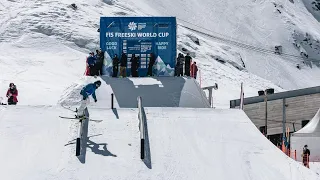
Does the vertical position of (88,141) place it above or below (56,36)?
below

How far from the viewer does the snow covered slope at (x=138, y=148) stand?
14.5 m

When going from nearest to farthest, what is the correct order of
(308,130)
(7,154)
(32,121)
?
(7,154) → (32,121) → (308,130)

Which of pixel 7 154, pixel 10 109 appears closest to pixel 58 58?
pixel 10 109

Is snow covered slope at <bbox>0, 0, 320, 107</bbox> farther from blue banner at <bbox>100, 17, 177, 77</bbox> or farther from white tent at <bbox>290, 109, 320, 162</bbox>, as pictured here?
white tent at <bbox>290, 109, 320, 162</bbox>

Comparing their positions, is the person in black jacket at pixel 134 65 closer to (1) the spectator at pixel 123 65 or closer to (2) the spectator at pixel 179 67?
(1) the spectator at pixel 123 65

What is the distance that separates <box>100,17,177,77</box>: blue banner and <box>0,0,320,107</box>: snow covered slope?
624 cm

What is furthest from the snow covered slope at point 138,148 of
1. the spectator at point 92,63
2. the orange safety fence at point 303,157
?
the spectator at point 92,63

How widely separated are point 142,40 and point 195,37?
44596 millimetres

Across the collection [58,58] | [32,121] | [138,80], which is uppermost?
[58,58]

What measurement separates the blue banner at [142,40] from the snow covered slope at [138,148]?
6.18 meters

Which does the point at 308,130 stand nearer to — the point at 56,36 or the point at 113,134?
the point at 113,134

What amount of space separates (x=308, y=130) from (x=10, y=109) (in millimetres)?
12707

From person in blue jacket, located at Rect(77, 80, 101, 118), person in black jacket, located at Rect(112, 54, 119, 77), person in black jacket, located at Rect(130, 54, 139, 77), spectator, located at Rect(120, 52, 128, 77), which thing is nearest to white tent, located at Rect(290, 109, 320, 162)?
person in black jacket, located at Rect(130, 54, 139, 77)

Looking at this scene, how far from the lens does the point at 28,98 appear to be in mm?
31078
